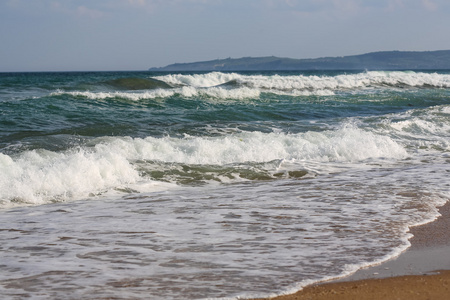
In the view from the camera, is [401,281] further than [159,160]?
No

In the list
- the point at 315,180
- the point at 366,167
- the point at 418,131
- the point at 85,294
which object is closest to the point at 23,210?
the point at 85,294

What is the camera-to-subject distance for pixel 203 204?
641 cm

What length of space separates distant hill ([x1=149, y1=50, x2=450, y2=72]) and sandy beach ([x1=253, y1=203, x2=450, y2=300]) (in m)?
168

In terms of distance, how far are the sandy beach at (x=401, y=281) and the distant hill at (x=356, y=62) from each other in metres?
168

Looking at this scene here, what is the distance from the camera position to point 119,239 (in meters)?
4.82

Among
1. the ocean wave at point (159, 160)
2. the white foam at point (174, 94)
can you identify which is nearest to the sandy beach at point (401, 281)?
the ocean wave at point (159, 160)

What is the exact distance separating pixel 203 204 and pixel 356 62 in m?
182

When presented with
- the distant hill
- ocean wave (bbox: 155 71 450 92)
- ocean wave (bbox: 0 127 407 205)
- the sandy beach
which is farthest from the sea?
the distant hill

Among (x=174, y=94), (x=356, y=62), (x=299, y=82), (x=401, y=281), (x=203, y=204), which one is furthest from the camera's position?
(x=356, y=62)

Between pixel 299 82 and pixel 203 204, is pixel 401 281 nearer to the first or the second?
pixel 203 204

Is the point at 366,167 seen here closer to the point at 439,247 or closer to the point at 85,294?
the point at 439,247

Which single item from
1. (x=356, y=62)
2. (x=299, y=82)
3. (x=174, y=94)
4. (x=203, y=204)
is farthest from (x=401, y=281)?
(x=356, y=62)

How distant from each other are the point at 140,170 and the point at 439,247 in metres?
4.99

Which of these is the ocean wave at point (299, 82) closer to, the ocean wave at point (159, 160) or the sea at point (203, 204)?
the sea at point (203, 204)
